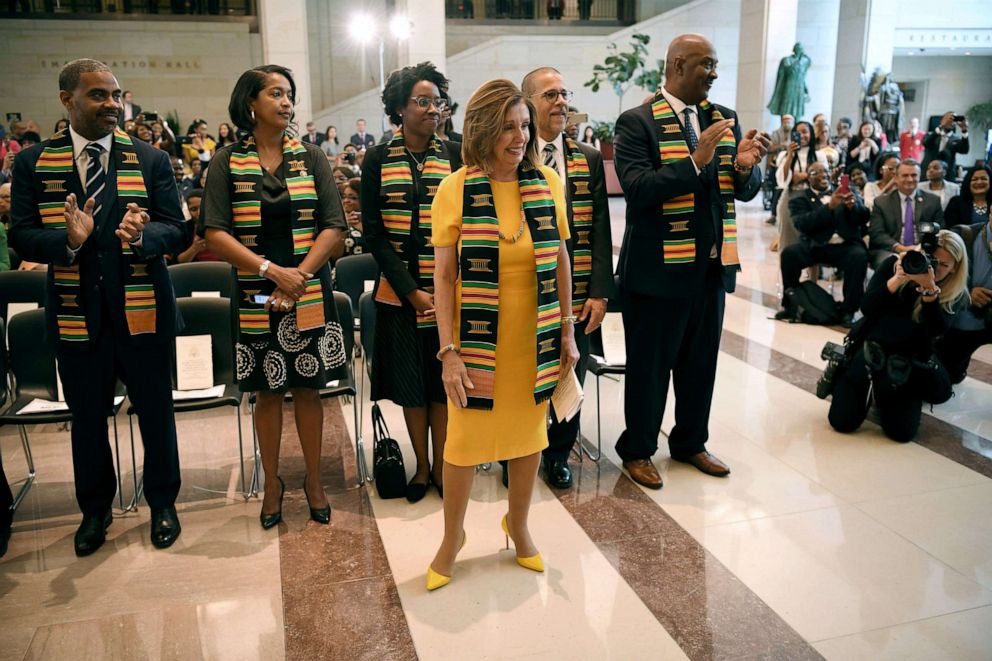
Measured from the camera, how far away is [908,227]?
23.9 ft

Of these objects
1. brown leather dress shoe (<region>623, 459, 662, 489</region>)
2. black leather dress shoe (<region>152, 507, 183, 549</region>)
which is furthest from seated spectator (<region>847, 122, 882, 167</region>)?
black leather dress shoe (<region>152, 507, 183, 549</region>)

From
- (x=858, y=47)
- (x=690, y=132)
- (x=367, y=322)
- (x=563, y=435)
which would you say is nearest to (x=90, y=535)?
(x=367, y=322)

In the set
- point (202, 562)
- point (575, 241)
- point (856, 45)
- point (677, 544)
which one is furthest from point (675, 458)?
point (856, 45)

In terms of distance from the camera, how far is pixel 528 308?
2838 mm

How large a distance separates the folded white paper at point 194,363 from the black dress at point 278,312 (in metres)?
0.70

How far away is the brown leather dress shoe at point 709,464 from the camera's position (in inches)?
159

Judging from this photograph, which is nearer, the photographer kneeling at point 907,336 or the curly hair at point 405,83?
the curly hair at point 405,83

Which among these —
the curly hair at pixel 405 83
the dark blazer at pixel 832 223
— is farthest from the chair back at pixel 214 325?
the dark blazer at pixel 832 223

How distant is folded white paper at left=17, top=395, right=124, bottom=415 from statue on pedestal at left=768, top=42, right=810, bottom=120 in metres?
16.1

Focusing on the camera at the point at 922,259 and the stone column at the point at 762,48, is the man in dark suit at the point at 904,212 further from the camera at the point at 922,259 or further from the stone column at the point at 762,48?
the stone column at the point at 762,48

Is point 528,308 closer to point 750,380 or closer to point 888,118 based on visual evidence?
point 750,380

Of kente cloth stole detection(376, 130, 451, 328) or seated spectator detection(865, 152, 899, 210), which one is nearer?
kente cloth stole detection(376, 130, 451, 328)

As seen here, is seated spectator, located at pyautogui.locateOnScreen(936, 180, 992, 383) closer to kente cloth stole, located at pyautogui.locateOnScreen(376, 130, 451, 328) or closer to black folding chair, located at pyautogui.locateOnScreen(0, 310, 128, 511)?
kente cloth stole, located at pyautogui.locateOnScreen(376, 130, 451, 328)

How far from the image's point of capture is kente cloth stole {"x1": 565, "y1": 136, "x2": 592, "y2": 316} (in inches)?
143
